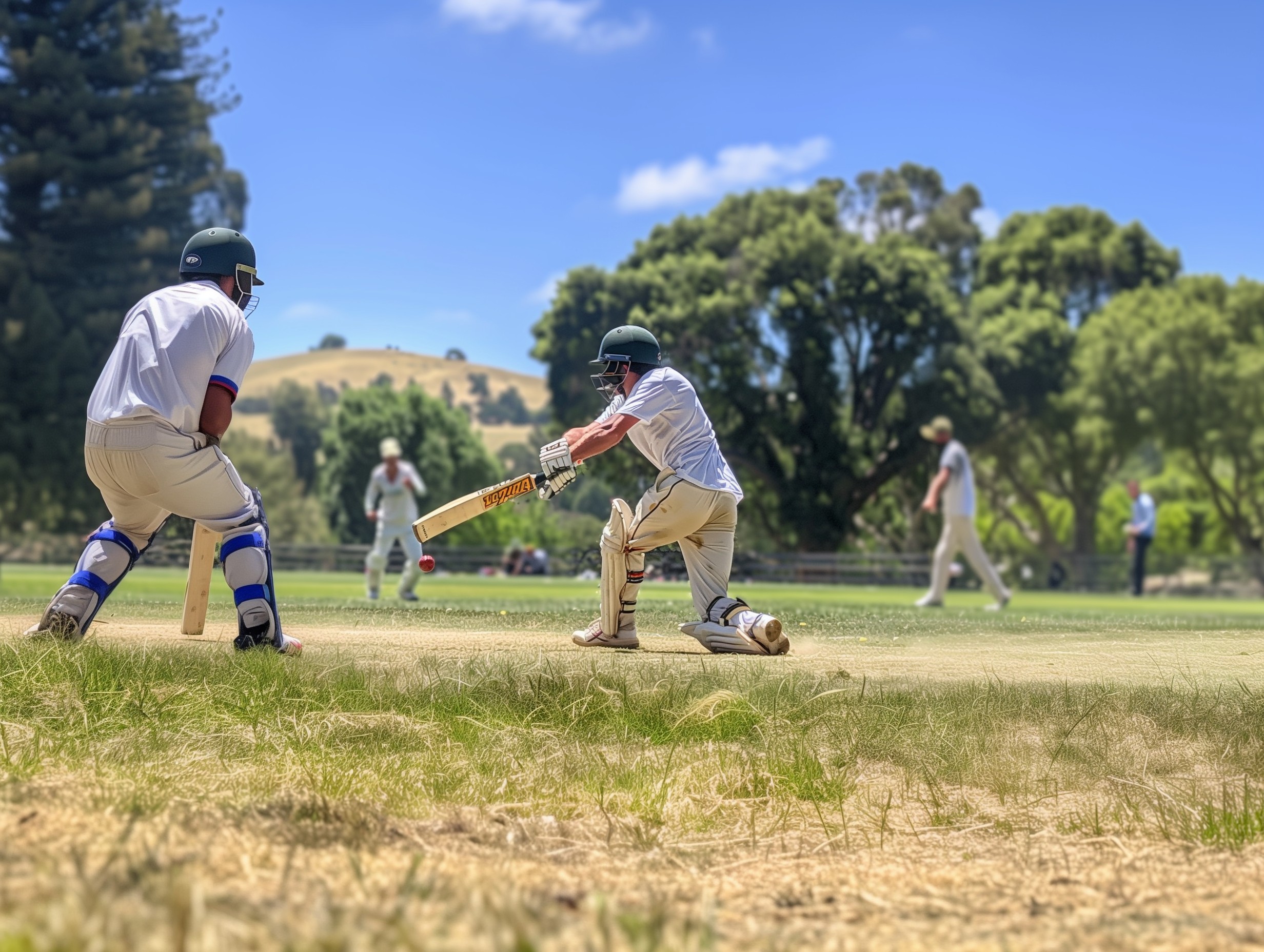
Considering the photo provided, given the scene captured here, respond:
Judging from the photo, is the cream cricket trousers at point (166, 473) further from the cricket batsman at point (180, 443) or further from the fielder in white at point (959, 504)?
the fielder in white at point (959, 504)

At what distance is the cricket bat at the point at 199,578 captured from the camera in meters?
7.15

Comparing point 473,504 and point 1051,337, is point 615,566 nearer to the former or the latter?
point 473,504

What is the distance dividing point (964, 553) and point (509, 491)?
32.1ft

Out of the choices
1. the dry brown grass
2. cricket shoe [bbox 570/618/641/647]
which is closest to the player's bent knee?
the dry brown grass

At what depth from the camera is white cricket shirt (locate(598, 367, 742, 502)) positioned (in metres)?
7.46

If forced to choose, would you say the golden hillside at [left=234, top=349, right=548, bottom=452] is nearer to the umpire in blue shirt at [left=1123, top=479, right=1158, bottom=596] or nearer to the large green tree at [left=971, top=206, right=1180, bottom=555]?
the large green tree at [left=971, top=206, right=1180, bottom=555]

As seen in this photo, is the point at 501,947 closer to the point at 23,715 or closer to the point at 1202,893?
the point at 1202,893

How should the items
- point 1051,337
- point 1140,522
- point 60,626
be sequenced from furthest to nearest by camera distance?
1. point 1051,337
2. point 1140,522
3. point 60,626

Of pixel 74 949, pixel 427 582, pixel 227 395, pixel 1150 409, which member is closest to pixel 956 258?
pixel 1150 409

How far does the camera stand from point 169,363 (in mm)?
6430

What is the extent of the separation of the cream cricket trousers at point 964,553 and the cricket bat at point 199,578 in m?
10.2

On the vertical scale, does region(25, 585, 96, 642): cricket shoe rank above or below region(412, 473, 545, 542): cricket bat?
below

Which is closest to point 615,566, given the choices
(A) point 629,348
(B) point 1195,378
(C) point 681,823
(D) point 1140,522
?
(A) point 629,348

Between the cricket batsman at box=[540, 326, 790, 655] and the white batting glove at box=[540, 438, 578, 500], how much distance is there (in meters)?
0.13
